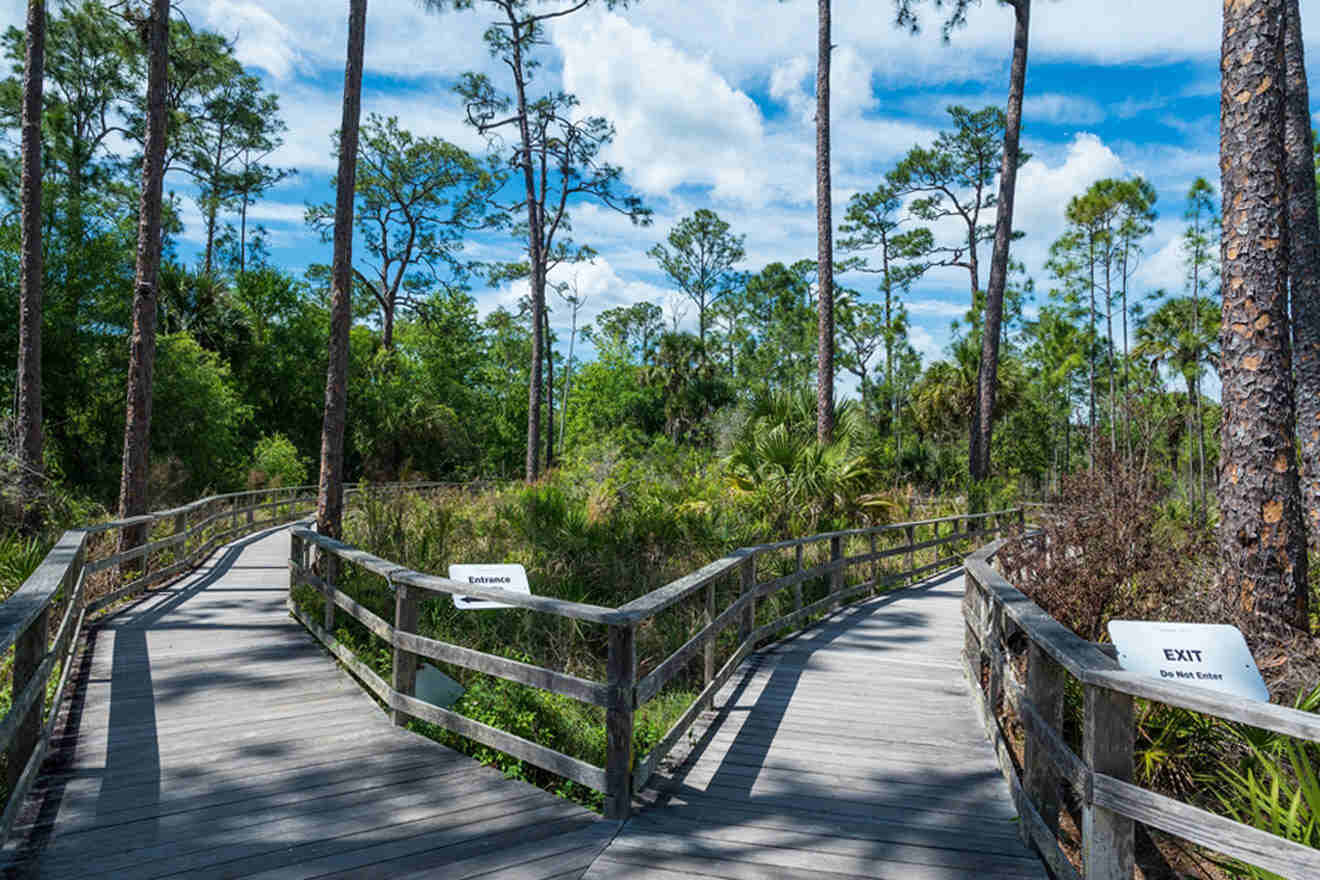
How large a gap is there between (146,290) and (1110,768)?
1257 centimetres

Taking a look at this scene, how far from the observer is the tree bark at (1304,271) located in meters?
8.14

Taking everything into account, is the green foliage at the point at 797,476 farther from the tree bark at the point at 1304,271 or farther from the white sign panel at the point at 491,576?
the white sign panel at the point at 491,576

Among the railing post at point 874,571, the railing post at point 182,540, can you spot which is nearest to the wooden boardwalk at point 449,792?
the railing post at point 874,571

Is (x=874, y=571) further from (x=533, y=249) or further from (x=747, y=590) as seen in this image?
(x=533, y=249)

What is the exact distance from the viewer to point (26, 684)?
147 inches

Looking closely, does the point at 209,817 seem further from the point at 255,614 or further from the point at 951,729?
the point at 255,614

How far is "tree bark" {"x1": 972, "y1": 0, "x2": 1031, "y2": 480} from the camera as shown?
16953 mm

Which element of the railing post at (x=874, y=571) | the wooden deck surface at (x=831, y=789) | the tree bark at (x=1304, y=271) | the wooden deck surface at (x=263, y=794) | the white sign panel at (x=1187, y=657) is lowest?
the wooden deck surface at (x=831, y=789)

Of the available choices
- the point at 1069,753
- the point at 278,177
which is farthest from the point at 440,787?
the point at 278,177

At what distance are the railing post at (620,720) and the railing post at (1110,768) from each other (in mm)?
Result: 1911

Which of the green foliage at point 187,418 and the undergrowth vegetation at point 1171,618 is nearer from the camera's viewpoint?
the undergrowth vegetation at point 1171,618

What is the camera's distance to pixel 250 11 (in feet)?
41.2

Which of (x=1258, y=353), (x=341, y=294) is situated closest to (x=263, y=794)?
(x=1258, y=353)

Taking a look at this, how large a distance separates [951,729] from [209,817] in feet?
14.0
